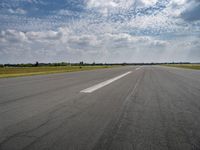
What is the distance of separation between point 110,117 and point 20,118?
205 centimetres

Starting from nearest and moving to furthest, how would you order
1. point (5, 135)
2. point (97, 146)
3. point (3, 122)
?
1. point (97, 146)
2. point (5, 135)
3. point (3, 122)

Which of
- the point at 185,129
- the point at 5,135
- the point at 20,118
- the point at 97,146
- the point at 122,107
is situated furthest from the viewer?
the point at 122,107

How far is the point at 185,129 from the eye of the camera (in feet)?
13.1

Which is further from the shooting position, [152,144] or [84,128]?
[84,128]

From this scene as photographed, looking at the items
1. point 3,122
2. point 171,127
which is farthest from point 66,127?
point 171,127

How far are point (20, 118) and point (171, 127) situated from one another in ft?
10.8

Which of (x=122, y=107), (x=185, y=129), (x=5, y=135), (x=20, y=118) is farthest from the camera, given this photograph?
(x=122, y=107)

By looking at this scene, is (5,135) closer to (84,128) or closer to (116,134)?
(84,128)

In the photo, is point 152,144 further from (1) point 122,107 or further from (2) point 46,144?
(1) point 122,107

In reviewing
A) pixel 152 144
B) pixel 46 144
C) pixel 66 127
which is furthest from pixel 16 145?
pixel 152 144

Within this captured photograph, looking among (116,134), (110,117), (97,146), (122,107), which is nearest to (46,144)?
(97,146)

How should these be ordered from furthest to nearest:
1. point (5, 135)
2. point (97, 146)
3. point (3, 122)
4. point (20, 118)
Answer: point (20, 118) < point (3, 122) < point (5, 135) < point (97, 146)

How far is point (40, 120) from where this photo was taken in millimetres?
4547

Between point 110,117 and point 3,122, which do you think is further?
point 110,117
